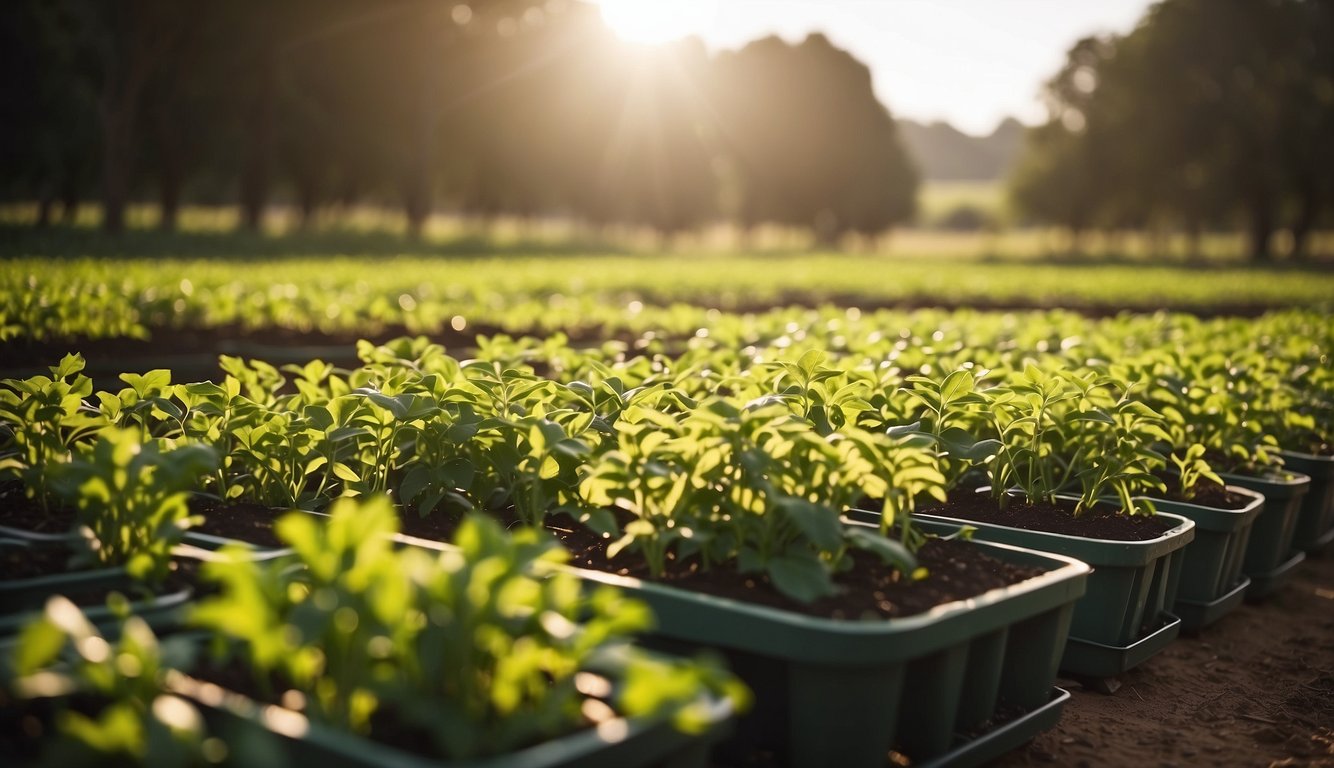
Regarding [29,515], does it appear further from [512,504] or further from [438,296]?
[438,296]

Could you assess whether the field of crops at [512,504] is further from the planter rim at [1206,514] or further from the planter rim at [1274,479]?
the planter rim at [1206,514]

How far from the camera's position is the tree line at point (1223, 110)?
5153 cm

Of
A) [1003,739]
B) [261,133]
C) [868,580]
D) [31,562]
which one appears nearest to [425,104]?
[261,133]

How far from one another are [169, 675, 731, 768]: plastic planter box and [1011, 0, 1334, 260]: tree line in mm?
55794

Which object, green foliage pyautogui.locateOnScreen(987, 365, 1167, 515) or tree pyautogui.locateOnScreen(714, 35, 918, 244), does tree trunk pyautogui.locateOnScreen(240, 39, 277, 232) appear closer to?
green foliage pyautogui.locateOnScreen(987, 365, 1167, 515)

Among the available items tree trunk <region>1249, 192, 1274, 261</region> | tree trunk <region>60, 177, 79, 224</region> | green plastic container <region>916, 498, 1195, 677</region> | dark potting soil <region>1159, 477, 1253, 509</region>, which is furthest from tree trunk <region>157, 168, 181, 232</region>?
tree trunk <region>1249, 192, 1274, 261</region>

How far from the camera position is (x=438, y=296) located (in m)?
12.1

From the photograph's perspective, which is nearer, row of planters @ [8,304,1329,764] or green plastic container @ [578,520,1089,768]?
green plastic container @ [578,520,1089,768]

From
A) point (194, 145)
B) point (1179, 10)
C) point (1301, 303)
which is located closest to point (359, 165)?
point (194, 145)

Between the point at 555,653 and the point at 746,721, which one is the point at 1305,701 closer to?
the point at 746,721

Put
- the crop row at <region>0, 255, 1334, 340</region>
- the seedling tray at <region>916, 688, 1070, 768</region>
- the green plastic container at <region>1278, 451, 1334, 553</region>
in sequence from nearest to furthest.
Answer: the seedling tray at <region>916, 688, 1070, 768</region> < the green plastic container at <region>1278, 451, 1334, 553</region> < the crop row at <region>0, 255, 1334, 340</region>

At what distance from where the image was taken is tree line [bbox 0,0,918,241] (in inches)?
1148

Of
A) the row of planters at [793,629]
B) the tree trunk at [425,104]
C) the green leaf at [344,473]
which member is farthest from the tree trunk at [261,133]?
the row of planters at [793,629]

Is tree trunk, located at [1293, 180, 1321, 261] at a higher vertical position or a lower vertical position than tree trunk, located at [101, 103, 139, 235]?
higher
